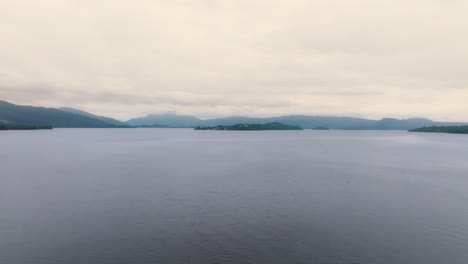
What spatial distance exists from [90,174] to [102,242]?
47.5m

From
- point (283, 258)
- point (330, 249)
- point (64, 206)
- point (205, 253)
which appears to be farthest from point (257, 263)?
point (64, 206)

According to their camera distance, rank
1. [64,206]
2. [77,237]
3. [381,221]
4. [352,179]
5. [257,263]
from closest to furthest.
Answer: [257,263] → [77,237] → [381,221] → [64,206] → [352,179]

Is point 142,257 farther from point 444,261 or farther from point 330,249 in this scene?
point 444,261

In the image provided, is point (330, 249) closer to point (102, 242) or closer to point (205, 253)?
point (205, 253)

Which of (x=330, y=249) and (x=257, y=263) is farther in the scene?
(x=330, y=249)

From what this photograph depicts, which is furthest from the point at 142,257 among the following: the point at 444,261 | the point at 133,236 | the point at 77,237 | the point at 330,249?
the point at 444,261

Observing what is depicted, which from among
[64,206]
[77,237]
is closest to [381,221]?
[77,237]

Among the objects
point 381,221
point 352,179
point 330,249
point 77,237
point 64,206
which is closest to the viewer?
point 330,249

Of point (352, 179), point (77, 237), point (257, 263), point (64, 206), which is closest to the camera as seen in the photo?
point (257, 263)

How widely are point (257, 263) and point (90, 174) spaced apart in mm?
60594

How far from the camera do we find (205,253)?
28.1 meters

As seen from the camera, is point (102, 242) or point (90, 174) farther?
point (90, 174)

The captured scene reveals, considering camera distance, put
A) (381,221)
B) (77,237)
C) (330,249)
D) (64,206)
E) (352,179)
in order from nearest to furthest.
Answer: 1. (330,249)
2. (77,237)
3. (381,221)
4. (64,206)
5. (352,179)

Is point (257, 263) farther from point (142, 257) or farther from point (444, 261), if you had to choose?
point (444, 261)
